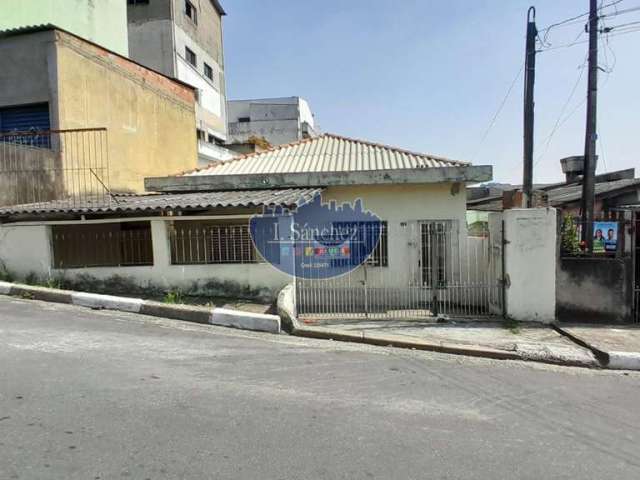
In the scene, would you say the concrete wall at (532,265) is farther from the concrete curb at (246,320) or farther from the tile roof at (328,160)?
the concrete curb at (246,320)

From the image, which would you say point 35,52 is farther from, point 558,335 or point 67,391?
point 558,335

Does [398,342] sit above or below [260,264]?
below

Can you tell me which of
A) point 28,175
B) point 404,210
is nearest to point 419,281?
point 404,210

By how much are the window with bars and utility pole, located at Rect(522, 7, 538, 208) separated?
6.43 metres

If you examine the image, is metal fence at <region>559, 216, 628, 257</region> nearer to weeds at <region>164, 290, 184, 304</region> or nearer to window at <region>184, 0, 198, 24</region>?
weeds at <region>164, 290, 184, 304</region>

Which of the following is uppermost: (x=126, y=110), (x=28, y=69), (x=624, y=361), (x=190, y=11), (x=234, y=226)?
(x=190, y=11)

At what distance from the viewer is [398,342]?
641 centimetres

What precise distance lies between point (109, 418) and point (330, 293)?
5.89 m

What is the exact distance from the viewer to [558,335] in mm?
7031

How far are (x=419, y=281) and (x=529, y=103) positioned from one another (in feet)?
15.8

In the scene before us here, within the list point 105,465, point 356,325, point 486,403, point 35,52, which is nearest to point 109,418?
point 105,465

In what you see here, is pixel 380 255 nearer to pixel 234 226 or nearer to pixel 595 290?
pixel 234 226

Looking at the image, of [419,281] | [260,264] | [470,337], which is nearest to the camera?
[470,337]

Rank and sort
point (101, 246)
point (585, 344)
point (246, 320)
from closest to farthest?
point (585, 344) < point (246, 320) < point (101, 246)
